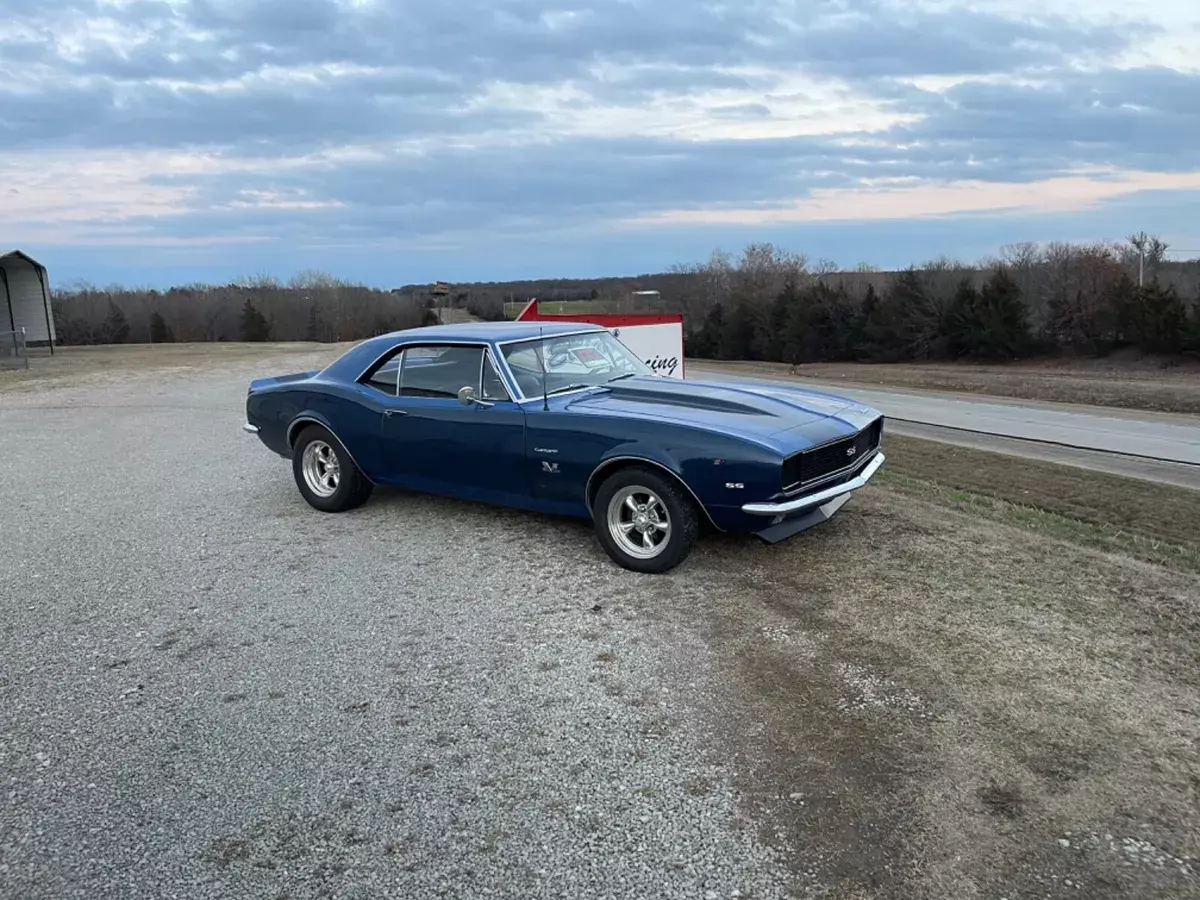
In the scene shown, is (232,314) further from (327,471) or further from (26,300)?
(327,471)

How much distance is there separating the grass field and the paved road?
3677mm

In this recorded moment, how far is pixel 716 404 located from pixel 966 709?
8.58ft

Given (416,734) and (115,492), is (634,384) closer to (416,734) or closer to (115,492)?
(416,734)

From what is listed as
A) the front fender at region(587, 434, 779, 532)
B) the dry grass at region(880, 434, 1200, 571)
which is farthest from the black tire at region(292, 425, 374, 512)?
the dry grass at region(880, 434, 1200, 571)

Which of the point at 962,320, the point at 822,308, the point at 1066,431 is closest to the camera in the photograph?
the point at 1066,431

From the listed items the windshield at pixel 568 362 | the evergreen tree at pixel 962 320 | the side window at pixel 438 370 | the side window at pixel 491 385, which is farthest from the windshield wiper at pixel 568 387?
the evergreen tree at pixel 962 320

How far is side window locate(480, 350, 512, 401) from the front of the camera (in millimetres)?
6285

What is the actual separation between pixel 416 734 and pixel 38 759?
4.69 ft

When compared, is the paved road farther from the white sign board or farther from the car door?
the car door

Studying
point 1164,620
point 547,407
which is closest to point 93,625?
point 547,407

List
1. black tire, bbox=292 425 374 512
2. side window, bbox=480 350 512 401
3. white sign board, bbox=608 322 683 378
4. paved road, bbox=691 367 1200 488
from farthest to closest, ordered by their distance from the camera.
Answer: paved road, bbox=691 367 1200 488 → white sign board, bbox=608 322 683 378 → black tire, bbox=292 425 374 512 → side window, bbox=480 350 512 401

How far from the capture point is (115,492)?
851 centimetres

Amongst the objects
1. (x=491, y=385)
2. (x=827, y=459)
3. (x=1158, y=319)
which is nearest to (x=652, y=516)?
(x=827, y=459)

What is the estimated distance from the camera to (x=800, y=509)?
5.25 meters
